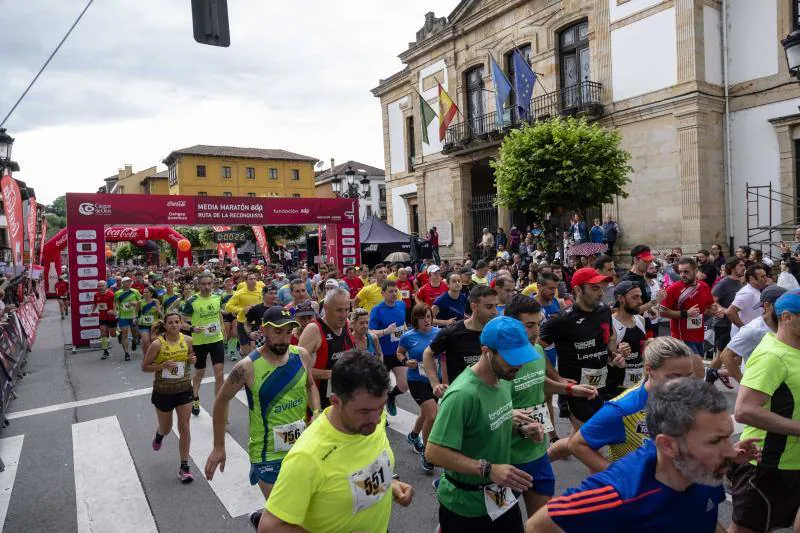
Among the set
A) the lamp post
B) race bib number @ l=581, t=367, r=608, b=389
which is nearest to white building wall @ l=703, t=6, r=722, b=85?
the lamp post

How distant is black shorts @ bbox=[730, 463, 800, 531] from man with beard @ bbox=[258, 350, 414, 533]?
6.87ft

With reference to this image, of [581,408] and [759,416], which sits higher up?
[759,416]

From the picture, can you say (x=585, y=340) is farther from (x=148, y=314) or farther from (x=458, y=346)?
(x=148, y=314)

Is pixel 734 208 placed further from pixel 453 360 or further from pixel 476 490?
pixel 476 490

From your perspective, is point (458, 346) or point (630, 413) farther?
point (458, 346)

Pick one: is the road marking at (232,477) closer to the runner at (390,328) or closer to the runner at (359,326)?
the runner at (359,326)

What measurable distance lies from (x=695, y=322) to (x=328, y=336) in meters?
4.80

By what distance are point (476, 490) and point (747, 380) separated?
1.61 metres

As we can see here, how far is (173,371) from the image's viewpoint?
19.8ft

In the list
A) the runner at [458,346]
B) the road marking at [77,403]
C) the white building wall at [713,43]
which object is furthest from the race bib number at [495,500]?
the white building wall at [713,43]

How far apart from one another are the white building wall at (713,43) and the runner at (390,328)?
1557 centimetres

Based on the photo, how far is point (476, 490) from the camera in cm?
301

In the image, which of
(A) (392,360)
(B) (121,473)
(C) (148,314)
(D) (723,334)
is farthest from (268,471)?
(C) (148,314)

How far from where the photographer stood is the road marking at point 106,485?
16.1 ft
